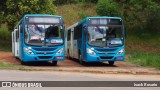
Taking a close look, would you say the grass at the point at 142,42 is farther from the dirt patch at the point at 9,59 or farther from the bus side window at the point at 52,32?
the bus side window at the point at 52,32

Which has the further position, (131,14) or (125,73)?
(131,14)

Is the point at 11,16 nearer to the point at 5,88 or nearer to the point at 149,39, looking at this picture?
the point at 149,39

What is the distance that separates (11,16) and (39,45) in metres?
19.4

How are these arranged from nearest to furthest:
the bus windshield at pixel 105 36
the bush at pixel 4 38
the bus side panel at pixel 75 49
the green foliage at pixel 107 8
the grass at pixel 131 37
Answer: the bus windshield at pixel 105 36 → the bus side panel at pixel 75 49 → the grass at pixel 131 37 → the bush at pixel 4 38 → the green foliage at pixel 107 8

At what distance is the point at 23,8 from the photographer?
4288cm

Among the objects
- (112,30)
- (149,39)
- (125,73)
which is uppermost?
(112,30)


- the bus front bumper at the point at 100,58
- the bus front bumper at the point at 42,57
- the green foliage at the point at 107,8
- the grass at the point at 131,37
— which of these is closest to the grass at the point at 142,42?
the grass at the point at 131,37

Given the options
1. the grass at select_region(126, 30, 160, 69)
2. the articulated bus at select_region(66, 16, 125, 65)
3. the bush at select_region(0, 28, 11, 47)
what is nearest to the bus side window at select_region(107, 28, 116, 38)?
the articulated bus at select_region(66, 16, 125, 65)

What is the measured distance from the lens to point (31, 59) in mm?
25391

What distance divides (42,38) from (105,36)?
3.79 meters

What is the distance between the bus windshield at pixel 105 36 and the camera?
25.8 m

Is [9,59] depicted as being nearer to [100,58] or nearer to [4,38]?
[100,58]

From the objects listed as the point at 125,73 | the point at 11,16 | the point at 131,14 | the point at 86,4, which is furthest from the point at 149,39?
the point at 125,73

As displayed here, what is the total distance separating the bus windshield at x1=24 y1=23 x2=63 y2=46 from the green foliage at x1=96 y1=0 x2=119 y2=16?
82.2 ft
